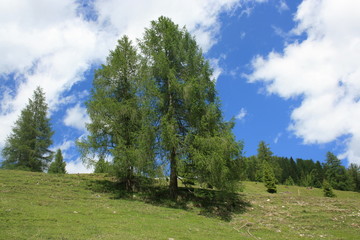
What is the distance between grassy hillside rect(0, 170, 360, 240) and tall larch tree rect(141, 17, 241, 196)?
2.99 metres

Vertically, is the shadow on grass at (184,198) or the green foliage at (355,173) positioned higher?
the green foliage at (355,173)

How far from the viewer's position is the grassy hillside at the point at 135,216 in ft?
33.4

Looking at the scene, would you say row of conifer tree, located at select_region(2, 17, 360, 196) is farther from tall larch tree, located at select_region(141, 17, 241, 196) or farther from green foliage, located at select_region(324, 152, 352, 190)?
green foliage, located at select_region(324, 152, 352, 190)

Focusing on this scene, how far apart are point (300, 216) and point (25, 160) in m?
33.9

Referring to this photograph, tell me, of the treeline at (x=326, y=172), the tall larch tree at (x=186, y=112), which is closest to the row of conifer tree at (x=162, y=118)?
the tall larch tree at (x=186, y=112)

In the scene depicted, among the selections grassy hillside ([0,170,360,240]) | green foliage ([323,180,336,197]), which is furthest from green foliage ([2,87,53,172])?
green foliage ([323,180,336,197])

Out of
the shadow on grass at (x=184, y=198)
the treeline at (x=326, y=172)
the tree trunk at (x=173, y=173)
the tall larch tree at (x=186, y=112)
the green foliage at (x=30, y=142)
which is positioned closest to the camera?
the tall larch tree at (x=186, y=112)

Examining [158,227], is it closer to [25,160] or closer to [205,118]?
[205,118]

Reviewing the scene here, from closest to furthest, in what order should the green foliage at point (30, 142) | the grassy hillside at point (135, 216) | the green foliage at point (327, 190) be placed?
the grassy hillside at point (135, 216) → the green foliage at point (30, 142) → the green foliage at point (327, 190)

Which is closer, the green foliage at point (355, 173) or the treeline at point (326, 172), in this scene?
the treeline at point (326, 172)

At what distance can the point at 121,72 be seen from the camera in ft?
69.8

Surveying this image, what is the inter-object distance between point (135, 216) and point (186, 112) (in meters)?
8.33

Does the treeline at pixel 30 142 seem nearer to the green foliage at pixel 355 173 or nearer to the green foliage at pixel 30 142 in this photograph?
the green foliage at pixel 30 142

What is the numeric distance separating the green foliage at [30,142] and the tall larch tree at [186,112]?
23.6 m
